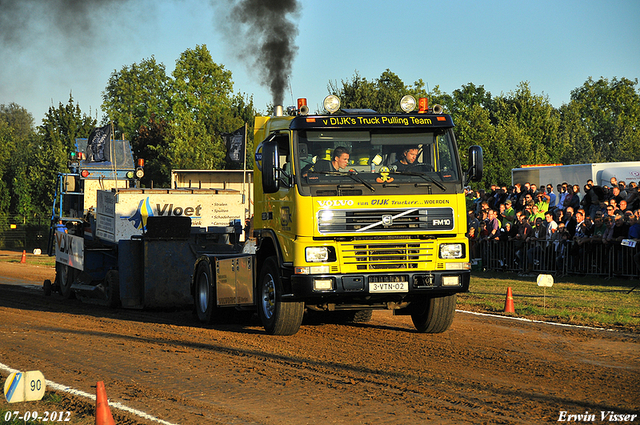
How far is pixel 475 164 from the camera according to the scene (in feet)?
34.0

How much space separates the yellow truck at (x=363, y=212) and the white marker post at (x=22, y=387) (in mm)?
4136

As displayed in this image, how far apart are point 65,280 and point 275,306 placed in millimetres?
8876

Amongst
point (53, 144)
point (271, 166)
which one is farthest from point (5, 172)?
point (271, 166)

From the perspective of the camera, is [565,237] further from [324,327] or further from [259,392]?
[259,392]

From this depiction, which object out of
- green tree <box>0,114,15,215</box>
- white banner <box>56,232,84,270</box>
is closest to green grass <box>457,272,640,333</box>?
white banner <box>56,232,84,270</box>

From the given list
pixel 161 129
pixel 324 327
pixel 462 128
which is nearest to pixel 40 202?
pixel 161 129

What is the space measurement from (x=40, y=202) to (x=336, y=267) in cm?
4944

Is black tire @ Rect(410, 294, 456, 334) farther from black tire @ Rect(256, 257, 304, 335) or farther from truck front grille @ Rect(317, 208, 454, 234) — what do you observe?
black tire @ Rect(256, 257, 304, 335)

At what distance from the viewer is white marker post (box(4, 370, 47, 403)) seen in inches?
245

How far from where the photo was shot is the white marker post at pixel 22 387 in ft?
20.4

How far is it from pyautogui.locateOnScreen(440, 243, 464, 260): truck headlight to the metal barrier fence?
8725 mm

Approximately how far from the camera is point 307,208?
9766mm

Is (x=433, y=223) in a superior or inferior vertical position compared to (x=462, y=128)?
inferior

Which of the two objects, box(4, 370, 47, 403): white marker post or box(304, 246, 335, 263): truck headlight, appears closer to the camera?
box(4, 370, 47, 403): white marker post
